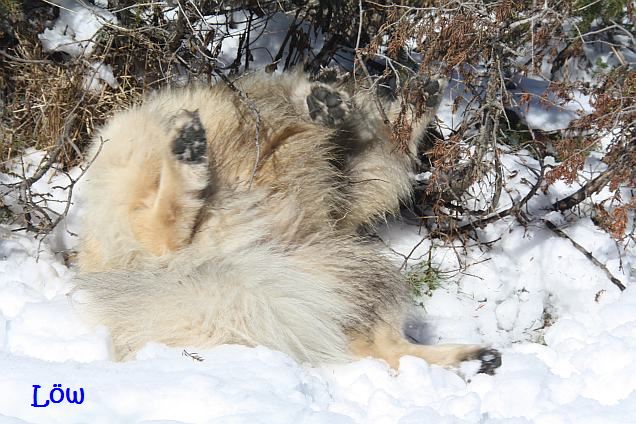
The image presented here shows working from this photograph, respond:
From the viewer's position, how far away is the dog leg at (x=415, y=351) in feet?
8.97

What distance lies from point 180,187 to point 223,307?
0.60 metres

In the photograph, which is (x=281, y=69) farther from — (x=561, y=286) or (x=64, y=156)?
(x=561, y=286)

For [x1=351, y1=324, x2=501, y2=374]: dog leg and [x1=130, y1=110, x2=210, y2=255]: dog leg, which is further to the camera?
[x1=130, y1=110, x2=210, y2=255]: dog leg

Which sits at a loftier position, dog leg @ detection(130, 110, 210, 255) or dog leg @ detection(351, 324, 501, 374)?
dog leg @ detection(130, 110, 210, 255)

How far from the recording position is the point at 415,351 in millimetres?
2879

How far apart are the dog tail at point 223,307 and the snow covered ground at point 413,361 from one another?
8 cm

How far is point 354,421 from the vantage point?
2.25 metres

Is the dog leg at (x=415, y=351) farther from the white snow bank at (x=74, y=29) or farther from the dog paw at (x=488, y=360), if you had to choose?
the white snow bank at (x=74, y=29)

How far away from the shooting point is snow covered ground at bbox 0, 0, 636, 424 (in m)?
2.20

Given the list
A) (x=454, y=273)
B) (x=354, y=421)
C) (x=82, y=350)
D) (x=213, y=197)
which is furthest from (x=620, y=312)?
(x=82, y=350)

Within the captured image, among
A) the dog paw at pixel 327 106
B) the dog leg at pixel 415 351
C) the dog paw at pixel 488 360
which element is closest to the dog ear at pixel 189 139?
the dog paw at pixel 327 106
